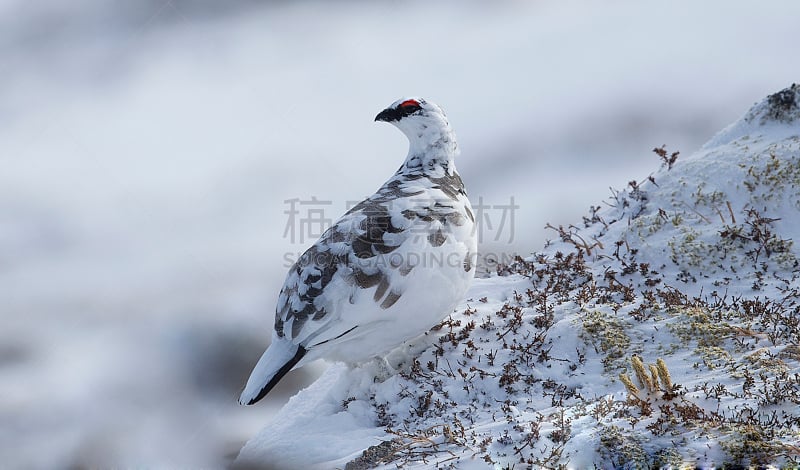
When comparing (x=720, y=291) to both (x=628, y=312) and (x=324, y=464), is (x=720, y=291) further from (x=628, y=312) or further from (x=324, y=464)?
(x=324, y=464)

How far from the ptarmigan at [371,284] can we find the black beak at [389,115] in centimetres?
88

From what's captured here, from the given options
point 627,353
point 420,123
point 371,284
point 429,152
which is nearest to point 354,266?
point 371,284

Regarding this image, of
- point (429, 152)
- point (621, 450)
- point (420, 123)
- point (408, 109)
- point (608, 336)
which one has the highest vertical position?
point (408, 109)

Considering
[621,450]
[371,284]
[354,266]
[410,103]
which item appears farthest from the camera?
[410,103]

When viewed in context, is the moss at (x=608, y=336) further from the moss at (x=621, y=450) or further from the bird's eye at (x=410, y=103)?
the bird's eye at (x=410, y=103)

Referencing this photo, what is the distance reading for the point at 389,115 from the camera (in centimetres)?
641

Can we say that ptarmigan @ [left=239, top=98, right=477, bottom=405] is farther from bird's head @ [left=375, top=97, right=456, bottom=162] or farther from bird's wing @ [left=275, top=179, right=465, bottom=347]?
bird's head @ [left=375, top=97, right=456, bottom=162]

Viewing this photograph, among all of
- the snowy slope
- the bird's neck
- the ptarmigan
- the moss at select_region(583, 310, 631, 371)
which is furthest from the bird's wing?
the moss at select_region(583, 310, 631, 371)

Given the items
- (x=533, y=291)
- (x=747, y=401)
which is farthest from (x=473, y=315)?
(x=747, y=401)

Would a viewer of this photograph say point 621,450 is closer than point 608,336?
Yes

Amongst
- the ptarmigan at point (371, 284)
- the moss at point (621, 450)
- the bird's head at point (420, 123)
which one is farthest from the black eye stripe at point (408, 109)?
the moss at point (621, 450)

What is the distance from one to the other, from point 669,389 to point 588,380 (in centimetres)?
109

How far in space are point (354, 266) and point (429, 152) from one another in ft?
5.11

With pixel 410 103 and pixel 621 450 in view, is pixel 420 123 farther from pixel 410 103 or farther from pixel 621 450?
pixel 621 450
